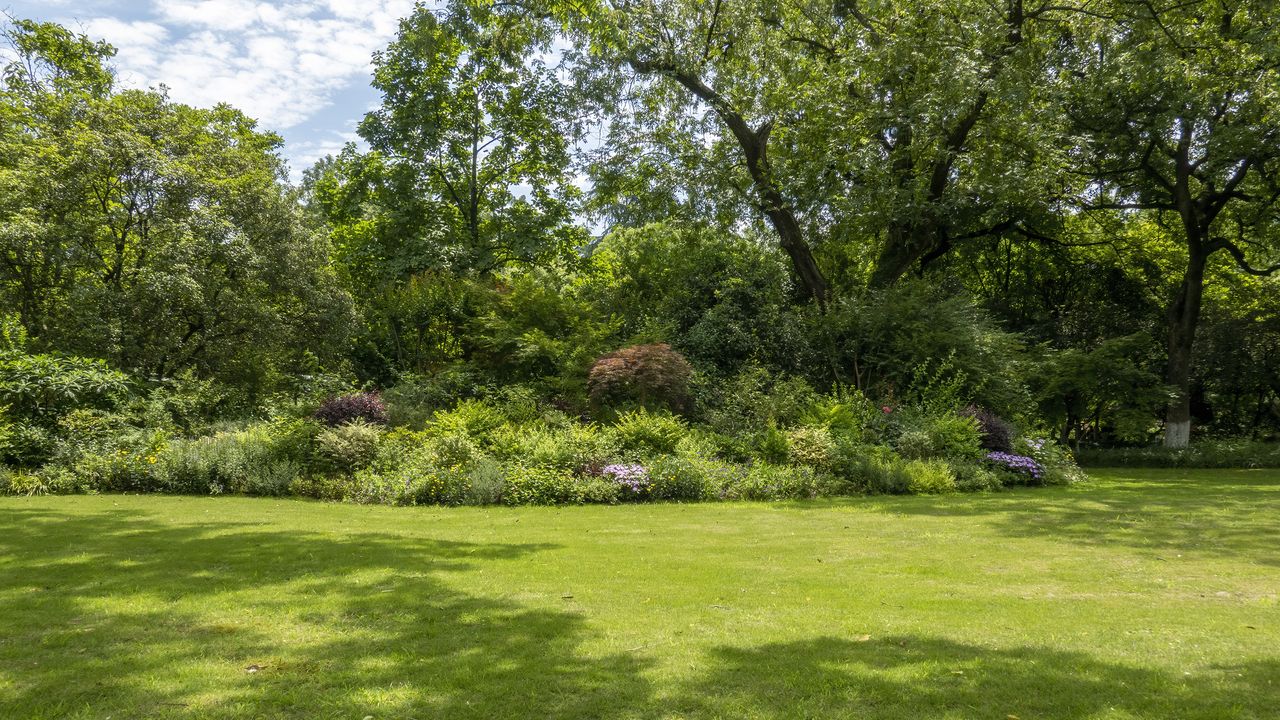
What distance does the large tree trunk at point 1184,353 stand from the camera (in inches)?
781

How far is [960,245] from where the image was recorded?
22500mm

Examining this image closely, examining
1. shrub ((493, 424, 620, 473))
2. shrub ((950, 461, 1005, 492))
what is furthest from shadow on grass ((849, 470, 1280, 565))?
shrub ((493, 424, 620, 473))

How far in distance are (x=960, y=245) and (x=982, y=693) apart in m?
21.2

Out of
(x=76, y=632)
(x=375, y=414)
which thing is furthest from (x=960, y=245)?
(x=76, y=632)

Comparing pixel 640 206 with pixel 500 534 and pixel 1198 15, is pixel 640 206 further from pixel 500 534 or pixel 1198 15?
pixel 1198 15

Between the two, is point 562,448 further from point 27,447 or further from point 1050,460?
point 1050,460

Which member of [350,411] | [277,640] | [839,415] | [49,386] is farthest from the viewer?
[839,415]

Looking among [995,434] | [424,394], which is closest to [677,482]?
[995,434]

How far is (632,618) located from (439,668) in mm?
1472

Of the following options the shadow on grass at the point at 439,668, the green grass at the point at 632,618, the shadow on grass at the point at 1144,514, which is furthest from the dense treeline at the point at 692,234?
the shadow on grass at the point at 439,668

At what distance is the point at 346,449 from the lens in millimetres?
12312

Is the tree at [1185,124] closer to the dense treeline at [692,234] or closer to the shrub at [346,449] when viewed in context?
the dense treeline at [692,234]

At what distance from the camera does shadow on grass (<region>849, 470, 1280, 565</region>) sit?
7.82m

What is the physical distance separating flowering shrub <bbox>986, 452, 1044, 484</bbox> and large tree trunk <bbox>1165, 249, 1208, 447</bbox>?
9.29m
